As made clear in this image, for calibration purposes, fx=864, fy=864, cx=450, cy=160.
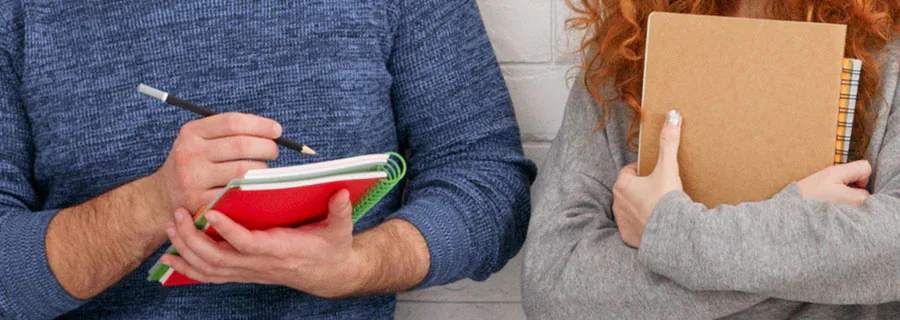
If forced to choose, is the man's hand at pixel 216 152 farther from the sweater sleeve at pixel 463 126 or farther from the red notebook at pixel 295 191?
the sweater sleeve at pixel 463 126

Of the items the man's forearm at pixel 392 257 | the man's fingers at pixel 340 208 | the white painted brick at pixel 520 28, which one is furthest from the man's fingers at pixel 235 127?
the white painted brick at pixel 520 28

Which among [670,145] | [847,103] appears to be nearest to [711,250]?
[670,145]

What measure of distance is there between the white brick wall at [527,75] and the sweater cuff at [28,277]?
594 mm

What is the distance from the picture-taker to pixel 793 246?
929 mm

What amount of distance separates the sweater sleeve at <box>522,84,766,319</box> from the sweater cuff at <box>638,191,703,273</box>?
0.04 meters

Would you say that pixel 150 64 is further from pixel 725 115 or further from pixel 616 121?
pixel 725 115

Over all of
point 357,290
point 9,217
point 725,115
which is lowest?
point 357,290

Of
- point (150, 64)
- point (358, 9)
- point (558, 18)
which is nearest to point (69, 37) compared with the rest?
point (150, 64)

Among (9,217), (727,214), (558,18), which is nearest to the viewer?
(727,214)

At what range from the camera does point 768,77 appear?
40.4 inches

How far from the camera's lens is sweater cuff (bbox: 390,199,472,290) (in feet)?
4.01

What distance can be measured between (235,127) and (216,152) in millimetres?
41

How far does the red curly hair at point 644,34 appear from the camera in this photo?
41.0 inches

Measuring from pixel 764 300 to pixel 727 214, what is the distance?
0.14 m
